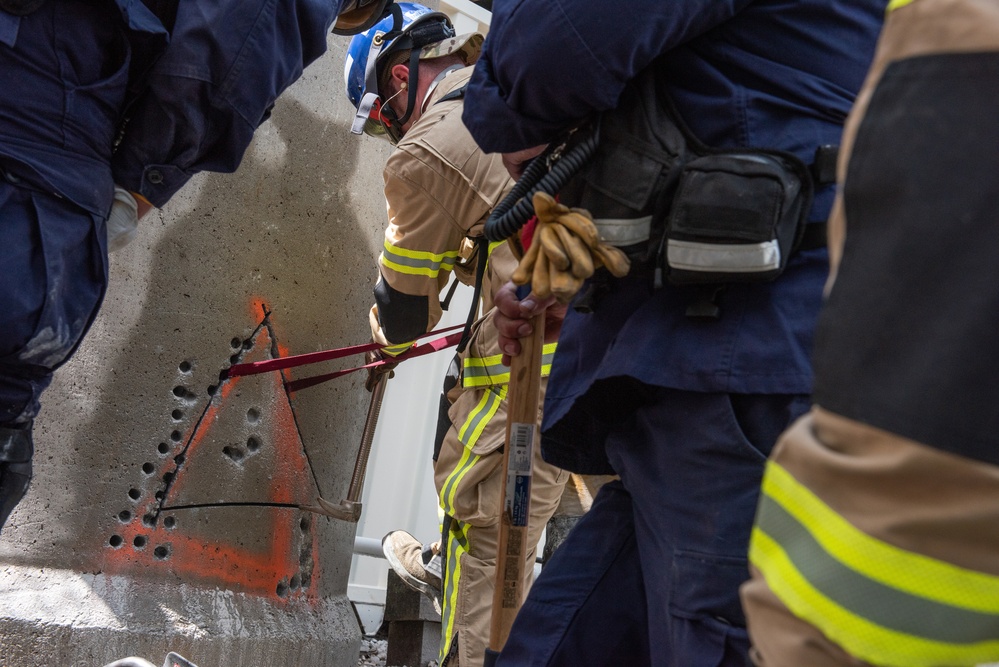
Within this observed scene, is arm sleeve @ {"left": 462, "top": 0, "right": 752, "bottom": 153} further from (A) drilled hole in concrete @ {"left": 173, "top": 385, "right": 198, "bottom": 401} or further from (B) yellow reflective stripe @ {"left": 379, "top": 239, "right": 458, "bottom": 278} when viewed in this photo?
(A) drilled hole in concrete @ {"left": 173, "top": 385, "right": 198, "bottom": 401}

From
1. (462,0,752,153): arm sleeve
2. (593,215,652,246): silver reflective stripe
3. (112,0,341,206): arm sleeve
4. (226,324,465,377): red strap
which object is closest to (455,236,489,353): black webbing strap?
(226,324,465,377): red strap

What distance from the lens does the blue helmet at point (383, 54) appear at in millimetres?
3369

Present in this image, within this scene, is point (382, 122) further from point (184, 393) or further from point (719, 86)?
point (719, 86)

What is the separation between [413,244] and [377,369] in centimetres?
66

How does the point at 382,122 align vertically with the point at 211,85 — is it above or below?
below

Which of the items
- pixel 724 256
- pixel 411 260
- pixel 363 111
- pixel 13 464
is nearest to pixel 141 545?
pixel 13 464

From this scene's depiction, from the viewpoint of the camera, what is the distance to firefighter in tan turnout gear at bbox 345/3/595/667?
2963mm

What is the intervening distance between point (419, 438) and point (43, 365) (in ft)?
8.24

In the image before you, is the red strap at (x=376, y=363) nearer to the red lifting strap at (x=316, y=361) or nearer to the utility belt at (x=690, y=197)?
the red lifting strap at (x=316, y=361)

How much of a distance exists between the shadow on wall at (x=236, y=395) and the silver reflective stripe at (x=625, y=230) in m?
1.86

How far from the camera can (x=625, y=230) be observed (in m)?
1.57

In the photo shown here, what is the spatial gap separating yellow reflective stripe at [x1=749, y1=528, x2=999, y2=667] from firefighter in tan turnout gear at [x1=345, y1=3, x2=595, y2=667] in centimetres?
206

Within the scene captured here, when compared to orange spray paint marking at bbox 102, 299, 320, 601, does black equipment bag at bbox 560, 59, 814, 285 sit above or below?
above

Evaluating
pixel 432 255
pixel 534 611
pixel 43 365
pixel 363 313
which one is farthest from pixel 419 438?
pixel 534 611
